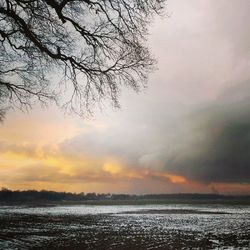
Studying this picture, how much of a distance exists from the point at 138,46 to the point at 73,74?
224 cm

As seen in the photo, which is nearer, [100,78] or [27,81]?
[100,78]

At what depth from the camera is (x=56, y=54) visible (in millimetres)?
11242

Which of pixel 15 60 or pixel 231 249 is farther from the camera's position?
pixel 231 249

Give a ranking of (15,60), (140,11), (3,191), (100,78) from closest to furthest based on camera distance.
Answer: (140,11) < (100,78) < (15,60) < (3,191)

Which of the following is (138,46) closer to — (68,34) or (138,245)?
(68,34)

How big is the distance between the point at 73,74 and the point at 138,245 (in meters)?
10.1

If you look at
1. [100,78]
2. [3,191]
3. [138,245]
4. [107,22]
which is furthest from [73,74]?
[3,191]

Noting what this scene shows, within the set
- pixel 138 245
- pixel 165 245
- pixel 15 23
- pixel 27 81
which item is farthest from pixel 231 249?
pixel 15 23

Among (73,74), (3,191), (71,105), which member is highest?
(3,191)

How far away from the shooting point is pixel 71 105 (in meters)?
12.5

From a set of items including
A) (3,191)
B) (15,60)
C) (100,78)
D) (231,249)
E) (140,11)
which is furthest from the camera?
(3,191)

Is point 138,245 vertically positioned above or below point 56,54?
below

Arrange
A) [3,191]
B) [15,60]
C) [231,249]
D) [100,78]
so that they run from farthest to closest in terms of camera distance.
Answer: [3,191] → [231,249] → [15,60] → [100,78]

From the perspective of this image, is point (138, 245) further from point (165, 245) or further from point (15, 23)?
point (15, 23)
